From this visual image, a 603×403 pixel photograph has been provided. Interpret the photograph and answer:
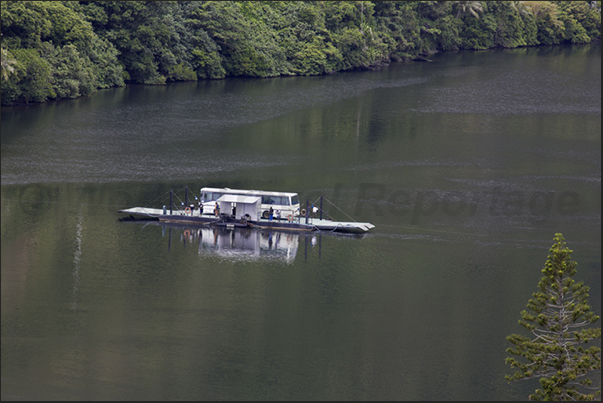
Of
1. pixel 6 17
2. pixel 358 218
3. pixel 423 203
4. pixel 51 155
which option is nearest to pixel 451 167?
pixel 423 203

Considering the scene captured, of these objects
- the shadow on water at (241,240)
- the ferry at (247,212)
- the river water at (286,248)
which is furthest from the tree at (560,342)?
the ferry at (247,212)

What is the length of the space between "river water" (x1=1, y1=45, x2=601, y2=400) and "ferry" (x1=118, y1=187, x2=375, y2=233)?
1.15 m

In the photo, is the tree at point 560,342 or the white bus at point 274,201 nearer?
the tree at point 560,342

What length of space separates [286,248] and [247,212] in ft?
17.2

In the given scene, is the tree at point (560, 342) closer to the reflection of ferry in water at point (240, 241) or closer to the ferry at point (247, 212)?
the reflection of ferry in water at point (240, 241)

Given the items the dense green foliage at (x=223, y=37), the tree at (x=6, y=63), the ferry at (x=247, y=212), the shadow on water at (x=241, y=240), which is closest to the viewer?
the shadow on water at (x=241, y=240)

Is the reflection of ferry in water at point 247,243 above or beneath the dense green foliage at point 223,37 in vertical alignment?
beneath

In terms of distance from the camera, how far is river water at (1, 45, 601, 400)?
3850 cm

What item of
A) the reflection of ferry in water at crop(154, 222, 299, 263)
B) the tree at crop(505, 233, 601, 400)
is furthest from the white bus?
the tree at crop(505, 233, 601, 400)

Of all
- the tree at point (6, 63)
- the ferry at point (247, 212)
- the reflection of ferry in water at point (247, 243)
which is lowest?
the reflection of ferry in water at point (247, 243)

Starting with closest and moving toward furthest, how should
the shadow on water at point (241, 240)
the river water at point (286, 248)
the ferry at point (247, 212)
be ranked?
the river water at point (286, 248), the shadow on water at point (241, 240), the ferry at point (247, 212)

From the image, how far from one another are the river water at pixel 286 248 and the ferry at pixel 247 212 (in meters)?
1.15

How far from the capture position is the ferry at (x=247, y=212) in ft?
190

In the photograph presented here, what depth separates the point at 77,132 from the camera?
267ft
